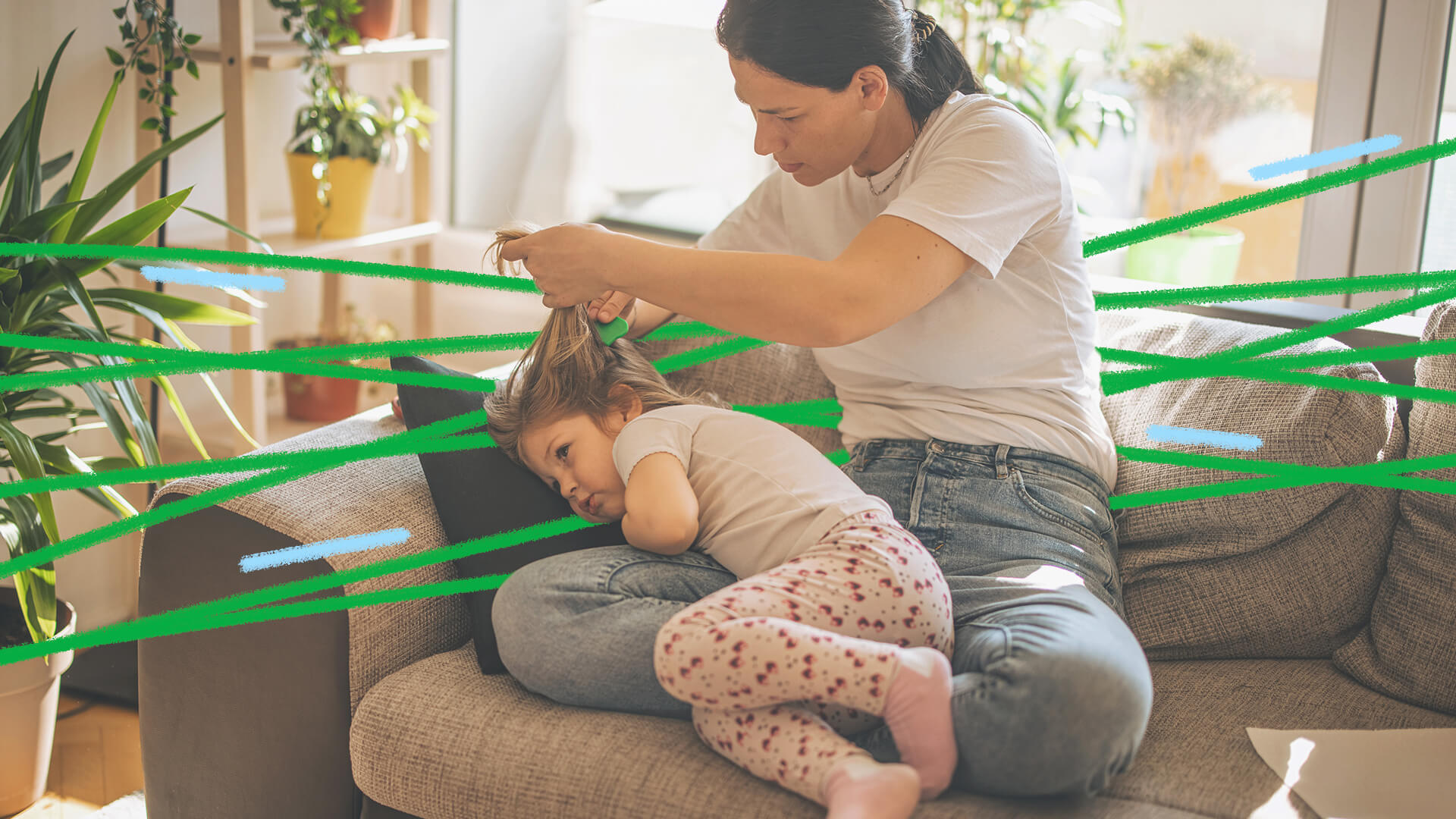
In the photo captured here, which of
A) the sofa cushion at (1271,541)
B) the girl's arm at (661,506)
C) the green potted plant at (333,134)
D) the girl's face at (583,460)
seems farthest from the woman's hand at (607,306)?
the green potted plant at (333,134)

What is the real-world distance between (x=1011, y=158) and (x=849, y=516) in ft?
1.47

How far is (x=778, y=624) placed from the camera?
3.65 ft

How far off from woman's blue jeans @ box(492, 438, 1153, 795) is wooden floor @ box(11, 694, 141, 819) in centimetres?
94

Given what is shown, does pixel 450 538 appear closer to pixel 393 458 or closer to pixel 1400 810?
pixel 393 458

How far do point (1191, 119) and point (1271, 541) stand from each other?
142 centimetres

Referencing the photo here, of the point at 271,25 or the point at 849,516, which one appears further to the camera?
the point at 271,25

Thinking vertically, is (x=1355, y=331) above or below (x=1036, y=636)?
above

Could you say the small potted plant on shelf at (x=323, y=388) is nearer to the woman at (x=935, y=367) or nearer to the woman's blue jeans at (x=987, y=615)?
the woman at (x=935, y=367)

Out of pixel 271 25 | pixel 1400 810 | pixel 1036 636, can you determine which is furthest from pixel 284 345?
pixel 1400 810

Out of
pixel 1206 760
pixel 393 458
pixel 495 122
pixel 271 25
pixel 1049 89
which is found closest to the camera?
pixel 1206 760

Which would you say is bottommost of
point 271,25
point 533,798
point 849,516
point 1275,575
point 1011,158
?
point 533,798

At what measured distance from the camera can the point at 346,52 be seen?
242 cm

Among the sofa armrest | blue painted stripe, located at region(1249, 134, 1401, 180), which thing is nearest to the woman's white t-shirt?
blue painted stripe, located at region(1249, 134, 1401, 180)

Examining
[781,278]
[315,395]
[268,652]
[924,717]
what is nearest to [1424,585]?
[924,717]
